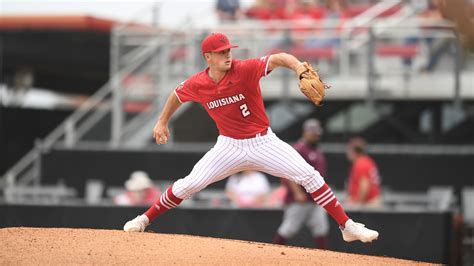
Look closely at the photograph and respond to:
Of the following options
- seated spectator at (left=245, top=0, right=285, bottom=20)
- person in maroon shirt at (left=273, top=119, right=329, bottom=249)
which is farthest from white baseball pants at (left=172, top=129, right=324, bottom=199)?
seated spectator at (left=245, top=0, right=285, bottom=20)

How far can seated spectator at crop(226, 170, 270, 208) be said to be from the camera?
47.9ft

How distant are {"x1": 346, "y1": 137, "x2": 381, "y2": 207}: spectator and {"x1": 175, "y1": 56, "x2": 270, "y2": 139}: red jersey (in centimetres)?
488

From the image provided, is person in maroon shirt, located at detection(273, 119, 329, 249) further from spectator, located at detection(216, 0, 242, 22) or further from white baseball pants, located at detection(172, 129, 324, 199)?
spectator, located at detection(216, 0, 242, 22)

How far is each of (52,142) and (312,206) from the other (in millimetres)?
5735

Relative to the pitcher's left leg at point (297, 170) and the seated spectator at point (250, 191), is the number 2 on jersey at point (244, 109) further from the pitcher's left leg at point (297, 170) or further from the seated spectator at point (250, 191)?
the seated spectator at point (250, 191)

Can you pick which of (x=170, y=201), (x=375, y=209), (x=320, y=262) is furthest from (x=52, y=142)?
(x=320, y=262)

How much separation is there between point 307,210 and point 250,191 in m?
1.96

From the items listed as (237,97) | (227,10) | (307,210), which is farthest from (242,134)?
(227,10)

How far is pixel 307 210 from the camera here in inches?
506

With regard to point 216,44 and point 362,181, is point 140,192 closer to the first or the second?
point 362,181

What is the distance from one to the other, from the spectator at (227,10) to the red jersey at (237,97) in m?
7.68

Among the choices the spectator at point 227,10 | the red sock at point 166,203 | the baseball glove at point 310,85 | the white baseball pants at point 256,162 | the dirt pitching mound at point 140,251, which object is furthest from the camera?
the spectator at point 227,10

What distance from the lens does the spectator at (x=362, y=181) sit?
1393 centimetres

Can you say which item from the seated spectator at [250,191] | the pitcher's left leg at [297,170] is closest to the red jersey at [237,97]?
the pitcher's left leg at [297,170]
